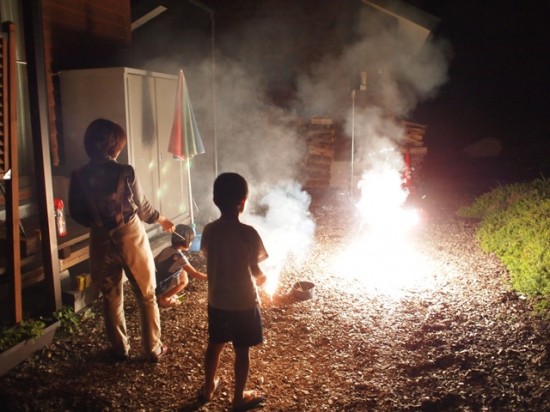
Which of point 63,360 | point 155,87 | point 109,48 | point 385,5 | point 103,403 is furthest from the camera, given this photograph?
point 385,5

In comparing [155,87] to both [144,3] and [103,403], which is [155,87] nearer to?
[144,3]

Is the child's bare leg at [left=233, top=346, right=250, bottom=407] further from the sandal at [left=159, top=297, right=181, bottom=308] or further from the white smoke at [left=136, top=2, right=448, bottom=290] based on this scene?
the white smoke at [left=136, top=2, right=448, bottom=290]

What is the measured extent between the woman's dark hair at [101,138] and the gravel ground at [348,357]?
80.7 inches

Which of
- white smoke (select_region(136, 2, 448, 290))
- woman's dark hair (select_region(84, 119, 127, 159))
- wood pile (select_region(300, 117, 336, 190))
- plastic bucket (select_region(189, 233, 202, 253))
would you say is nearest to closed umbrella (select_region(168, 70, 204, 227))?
plastic bucket (select_region(189, 233, 202, 253))

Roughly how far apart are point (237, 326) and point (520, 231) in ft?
18.6

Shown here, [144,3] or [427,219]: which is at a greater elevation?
[144,3]

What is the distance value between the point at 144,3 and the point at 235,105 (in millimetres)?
3108

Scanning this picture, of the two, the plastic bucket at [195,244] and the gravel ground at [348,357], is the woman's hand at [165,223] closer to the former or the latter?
the gravel ground at [348,357]

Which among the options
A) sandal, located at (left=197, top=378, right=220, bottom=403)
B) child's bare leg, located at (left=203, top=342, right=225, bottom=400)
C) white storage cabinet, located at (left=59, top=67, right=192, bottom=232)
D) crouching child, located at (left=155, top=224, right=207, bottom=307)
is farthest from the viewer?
white storage cabinet, located at (left=59, top=67, right=192, bottom=232)

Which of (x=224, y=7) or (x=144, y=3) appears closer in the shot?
(x=144, y=3)

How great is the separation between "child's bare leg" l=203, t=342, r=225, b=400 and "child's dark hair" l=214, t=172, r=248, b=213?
1.14m

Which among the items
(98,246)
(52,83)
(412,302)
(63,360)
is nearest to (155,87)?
(52,83)

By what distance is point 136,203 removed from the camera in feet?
14.2

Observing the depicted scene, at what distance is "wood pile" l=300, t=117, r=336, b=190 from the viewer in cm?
1155
